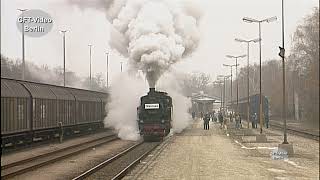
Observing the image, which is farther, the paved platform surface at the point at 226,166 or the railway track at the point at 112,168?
the railway track at the point at 112,168

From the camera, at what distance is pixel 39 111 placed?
25109mm

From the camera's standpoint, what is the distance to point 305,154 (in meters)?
19.3

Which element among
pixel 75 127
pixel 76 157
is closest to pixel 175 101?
pixel 75 127

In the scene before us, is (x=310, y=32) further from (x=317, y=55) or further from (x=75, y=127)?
(x=75, y=127)

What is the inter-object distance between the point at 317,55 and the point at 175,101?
32992 mm

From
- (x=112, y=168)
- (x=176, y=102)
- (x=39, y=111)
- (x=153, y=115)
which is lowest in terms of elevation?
(x=112, y=168)

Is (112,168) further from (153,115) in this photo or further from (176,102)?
(176,102)

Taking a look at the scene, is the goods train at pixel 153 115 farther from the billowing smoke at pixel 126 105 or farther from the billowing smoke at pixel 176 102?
the billowing smoke at pixel 176 102

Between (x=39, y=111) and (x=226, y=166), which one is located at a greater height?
(x=39, y=111)

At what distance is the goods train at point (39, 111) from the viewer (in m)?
20.8

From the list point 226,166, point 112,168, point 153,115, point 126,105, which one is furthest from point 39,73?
point 226,166

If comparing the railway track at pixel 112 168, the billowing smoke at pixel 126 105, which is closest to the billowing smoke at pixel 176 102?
the billowing smoke at pixel 126 105

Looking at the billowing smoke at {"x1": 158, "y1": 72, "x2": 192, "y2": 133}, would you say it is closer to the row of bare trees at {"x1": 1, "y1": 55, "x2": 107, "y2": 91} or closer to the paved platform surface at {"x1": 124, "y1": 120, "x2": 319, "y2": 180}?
the row of bare trees at {"x1": 1, "y1": 55, "x2": 107, "y2": 91}

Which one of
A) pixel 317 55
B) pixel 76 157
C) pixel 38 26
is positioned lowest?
pixel 76 157
